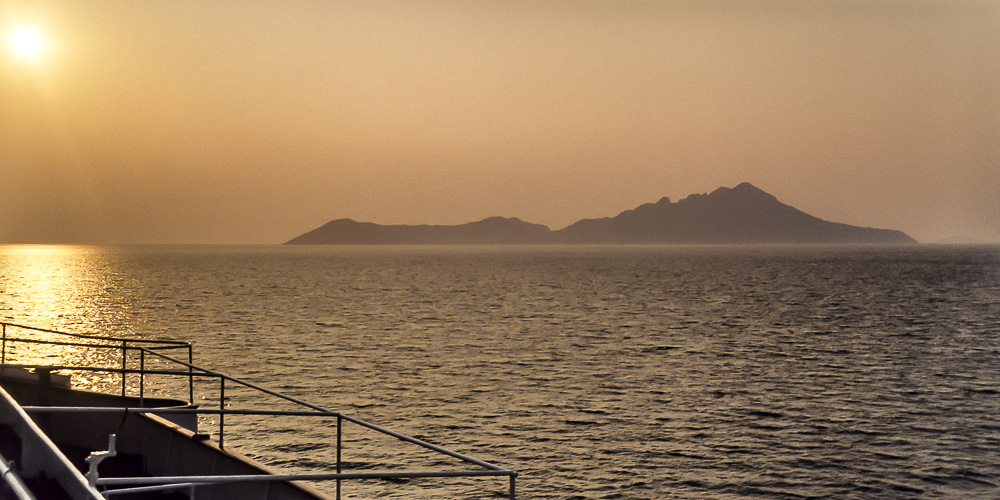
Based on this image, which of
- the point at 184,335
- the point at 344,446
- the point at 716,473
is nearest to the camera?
the point at 716,473

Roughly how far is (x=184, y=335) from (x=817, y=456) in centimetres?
4719

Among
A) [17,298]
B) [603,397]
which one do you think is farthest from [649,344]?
[17,298]

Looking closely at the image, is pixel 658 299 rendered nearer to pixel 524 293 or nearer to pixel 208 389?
pixel 524 293

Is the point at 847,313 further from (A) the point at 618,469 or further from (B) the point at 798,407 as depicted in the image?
(A) the point at 618,469

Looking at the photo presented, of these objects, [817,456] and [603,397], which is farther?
[603,397]

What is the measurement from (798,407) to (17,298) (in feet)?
322

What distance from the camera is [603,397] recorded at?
3466cm

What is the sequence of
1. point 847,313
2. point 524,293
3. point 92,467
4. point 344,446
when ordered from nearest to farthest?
point 92,467 → point 344,446 → point 847,313 → point 524,293

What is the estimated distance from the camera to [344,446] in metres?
24.7

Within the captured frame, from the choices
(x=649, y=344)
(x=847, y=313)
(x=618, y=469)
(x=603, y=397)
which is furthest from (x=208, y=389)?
(x=847, y=313)

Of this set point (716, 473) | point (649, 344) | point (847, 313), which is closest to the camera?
point (716, 473)

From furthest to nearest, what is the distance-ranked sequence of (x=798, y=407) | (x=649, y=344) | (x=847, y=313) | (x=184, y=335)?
(x=847, y=313) < (x=184, y=335) < (x=649, y=344) < (x=798, y=407)

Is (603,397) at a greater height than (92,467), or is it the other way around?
(92,467)

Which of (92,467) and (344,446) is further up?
(92,467)
